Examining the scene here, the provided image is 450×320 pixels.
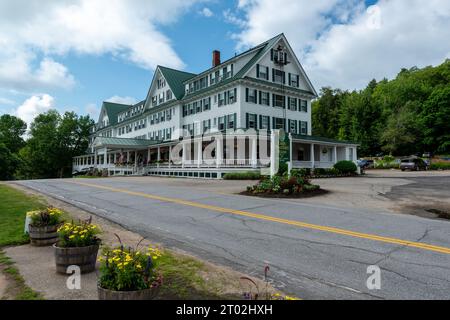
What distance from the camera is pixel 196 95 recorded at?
34.9 meters

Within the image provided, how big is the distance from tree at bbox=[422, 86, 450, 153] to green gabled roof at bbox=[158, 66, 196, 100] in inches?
1760

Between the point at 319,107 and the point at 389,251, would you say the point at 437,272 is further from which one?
the point at 319,107

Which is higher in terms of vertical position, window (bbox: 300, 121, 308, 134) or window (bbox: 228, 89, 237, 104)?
window (bbox: 228, 89, 237, 104)

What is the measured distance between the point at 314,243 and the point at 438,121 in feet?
196

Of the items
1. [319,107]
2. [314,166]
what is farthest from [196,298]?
[319,107]

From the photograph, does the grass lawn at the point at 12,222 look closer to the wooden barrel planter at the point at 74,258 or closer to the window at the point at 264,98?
the wooden barrel planter at the point at 74,258

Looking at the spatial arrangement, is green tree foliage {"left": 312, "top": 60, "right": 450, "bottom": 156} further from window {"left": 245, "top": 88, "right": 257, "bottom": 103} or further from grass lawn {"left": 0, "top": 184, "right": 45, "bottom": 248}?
grass lawn {"left": 0, "top": 184, "right": 45, "bottom": 248}

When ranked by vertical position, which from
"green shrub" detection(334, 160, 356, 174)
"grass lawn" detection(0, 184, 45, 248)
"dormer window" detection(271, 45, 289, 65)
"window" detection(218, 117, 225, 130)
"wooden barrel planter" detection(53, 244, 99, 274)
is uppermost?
"dormer window" detection(271, 45, 289, 65)

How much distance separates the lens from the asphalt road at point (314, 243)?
415 centimetres

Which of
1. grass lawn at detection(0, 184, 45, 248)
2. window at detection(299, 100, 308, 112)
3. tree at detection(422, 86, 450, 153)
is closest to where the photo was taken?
grass lawn at detection(0, 184, 45, 248)

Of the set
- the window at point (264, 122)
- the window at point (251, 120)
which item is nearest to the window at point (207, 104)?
the window at point (251, 120)

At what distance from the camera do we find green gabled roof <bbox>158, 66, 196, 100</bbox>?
39.5 meters

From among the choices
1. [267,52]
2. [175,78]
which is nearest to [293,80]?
[267,52]

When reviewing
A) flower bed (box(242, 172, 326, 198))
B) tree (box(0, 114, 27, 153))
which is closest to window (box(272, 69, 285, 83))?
flower bed (box(242, 172, 326, 198))
